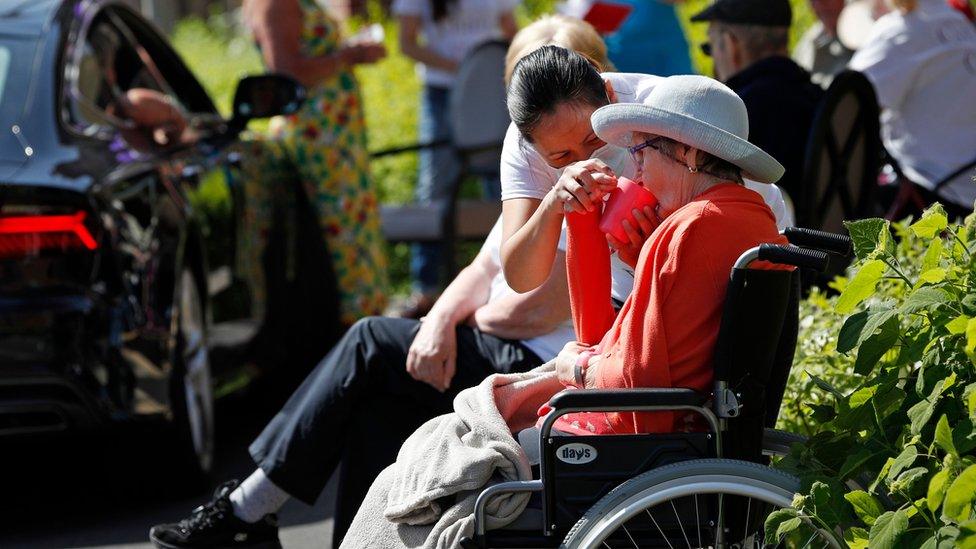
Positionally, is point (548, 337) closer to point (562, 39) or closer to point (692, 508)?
point (562, 39)

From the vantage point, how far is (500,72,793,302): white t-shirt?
11.9 feet

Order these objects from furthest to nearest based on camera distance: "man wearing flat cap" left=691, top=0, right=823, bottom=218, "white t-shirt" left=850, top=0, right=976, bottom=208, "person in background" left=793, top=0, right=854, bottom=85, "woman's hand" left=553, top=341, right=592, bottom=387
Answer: "person in background" left=793, top=0, right=854, bottom=85 → "white t-shirt" left=850, top=0, right=976, bottom=208 → "man wearing flat cap" left=691, top=0, right=823, bottom=218 → "woman's hand" left=553, top=341, right=592, bottom=387

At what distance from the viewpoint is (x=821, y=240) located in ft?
9.95

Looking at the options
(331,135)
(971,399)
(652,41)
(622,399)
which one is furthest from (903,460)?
(331,135)

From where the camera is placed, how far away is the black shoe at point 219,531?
13.2 feet

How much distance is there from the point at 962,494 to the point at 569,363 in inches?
38.3

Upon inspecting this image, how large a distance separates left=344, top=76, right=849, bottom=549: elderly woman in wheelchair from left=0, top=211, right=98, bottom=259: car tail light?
1997 mm

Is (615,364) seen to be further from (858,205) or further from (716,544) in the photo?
(858,205)

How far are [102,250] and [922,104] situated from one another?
314cm

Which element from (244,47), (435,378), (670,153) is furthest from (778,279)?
(244,47)

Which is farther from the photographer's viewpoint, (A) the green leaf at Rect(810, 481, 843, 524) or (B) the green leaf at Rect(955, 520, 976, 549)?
(A) the green leaf at Rect(810, 481, 843, 524)

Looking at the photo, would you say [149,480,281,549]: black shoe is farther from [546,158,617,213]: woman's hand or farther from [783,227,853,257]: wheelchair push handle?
[783,227,853,257]: wheelchair push handle

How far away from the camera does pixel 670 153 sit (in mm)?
3176

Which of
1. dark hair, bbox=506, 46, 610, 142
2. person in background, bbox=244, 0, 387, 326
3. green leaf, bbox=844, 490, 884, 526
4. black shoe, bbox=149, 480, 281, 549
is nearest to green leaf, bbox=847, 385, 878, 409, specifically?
green leaf, bbox=844, 490, 884, 526
